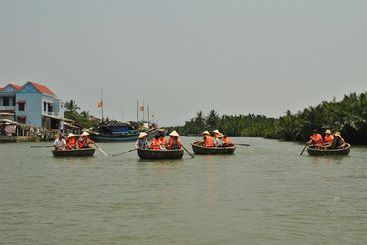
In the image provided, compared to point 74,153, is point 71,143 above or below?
above

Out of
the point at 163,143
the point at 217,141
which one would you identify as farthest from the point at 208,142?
the point at 163,143

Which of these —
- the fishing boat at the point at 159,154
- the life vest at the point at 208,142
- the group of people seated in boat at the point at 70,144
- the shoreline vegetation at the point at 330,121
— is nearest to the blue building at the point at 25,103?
the shoreline vegetation at the point at 330,121

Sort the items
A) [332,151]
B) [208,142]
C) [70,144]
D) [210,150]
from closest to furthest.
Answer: [332,151], [70,144], [210,150], [208,142]

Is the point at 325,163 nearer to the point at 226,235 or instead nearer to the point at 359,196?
the point at 359,196

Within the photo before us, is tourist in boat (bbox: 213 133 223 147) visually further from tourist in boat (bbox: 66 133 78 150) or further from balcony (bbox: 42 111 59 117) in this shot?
balcony (bbox: 42 111 59 117)

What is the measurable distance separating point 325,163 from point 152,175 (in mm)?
8774

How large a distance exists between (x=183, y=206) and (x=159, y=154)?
12007 millimetres

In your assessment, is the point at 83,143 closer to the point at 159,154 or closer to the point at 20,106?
the point at 159,154

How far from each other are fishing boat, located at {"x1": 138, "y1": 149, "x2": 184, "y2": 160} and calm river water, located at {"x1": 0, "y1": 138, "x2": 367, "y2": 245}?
338 cm

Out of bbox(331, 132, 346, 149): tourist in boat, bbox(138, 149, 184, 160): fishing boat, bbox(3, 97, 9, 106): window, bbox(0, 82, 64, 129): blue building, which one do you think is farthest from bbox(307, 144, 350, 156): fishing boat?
bbox(3, 97, 9, 106): window

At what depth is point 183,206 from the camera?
1178cm

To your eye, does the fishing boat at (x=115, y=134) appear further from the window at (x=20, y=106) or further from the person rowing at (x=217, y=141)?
the person rowing at (x=217, y=141)

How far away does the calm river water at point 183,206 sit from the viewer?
9.08m

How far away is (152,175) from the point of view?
60.3ft
